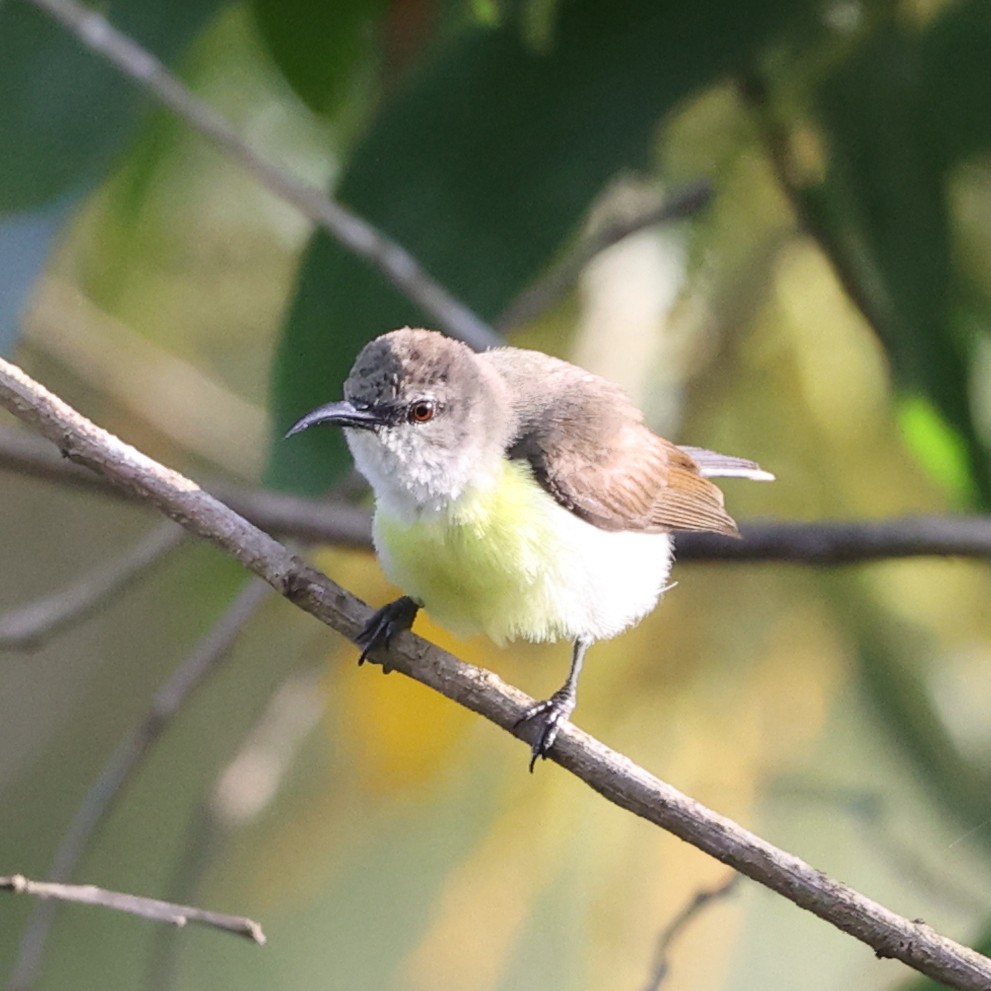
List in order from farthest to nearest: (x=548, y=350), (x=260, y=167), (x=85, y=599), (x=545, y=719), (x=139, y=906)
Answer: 1. (x=548, y=350)
2. (x=85, y=599)
3. (x=260, y=167)
4. (x=545, y=719)
5. (x=139, y=906)

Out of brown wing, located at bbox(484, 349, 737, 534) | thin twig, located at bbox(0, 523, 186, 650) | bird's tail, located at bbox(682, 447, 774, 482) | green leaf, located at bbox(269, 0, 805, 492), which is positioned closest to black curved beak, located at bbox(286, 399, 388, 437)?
brown wing, located at bbox(484, 349, 737, 534)

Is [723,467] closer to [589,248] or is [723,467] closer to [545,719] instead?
[589,248]

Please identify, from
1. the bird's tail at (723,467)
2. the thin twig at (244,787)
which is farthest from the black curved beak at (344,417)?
the thin twig at (244,787)

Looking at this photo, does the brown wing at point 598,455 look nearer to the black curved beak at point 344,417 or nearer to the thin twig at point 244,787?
the black curved beak at point 344,417

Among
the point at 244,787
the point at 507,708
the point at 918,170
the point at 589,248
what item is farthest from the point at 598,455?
the point at 244,787

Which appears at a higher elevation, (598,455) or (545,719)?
(598,455)

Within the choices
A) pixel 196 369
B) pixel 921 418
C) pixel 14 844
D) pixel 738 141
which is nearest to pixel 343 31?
pixel 738 141
